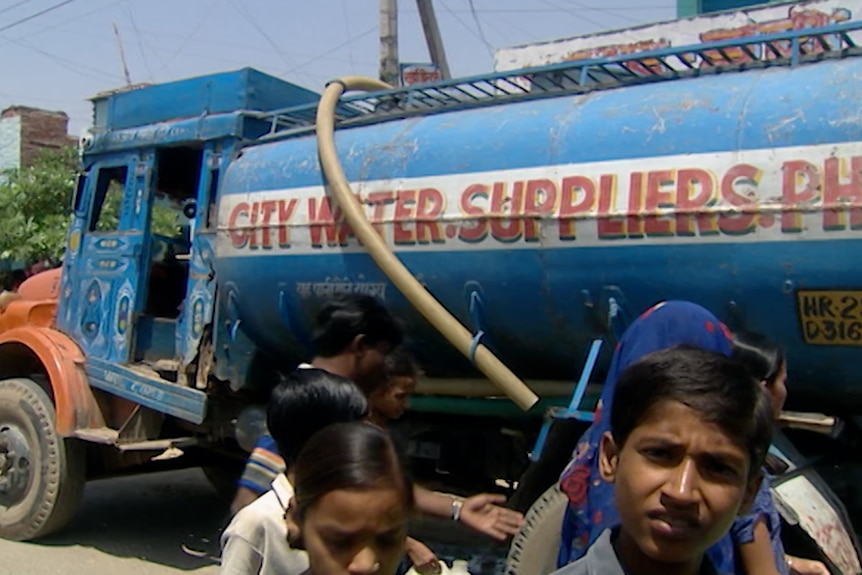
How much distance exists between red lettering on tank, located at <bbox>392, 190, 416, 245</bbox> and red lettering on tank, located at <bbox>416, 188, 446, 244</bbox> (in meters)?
0.03

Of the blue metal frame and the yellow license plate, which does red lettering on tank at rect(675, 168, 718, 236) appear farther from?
the blue metal frame

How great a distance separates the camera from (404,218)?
3891 millimetres

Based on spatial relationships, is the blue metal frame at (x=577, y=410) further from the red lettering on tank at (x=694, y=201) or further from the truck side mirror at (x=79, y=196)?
the truck side mirror at (x=79, y=196)

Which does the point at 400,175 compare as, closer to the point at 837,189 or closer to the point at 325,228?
the point at 325,228

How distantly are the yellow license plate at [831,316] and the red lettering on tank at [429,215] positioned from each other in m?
1.42

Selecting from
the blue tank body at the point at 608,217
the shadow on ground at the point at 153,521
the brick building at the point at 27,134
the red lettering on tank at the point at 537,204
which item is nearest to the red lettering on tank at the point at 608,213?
the blue tank body at the point at 608,217

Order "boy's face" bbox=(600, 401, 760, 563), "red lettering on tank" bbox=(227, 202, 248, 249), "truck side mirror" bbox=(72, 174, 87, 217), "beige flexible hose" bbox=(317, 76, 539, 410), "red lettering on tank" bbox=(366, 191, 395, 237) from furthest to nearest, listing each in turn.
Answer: "truck side mirror" bbox=(72, 174, 87, 217)
"red lettering on tank" bbox=(227, 202, 248, 249)
"red lettering on tank" bbox=(366, 191, 395, 237)
"beige flexible hose" bbox=(317, 76, 539, 410)
"boy's face" bbox=(600, 401, 760, 563)

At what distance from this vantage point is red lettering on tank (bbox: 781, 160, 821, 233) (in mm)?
2945

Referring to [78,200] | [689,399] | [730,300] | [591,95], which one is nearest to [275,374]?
[78,200]

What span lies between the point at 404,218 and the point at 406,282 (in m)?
0.30

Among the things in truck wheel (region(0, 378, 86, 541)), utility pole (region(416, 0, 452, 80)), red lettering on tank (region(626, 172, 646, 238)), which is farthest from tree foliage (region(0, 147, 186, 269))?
red lettering on tank (region(626, 172, 646, 238))

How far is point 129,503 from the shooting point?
6641mm

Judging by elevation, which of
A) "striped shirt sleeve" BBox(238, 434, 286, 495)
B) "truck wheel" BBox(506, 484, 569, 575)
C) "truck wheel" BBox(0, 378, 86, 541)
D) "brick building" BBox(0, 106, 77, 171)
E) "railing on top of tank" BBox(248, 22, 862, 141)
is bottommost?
"truck wheel" BBox(0, 378, 86, 541)

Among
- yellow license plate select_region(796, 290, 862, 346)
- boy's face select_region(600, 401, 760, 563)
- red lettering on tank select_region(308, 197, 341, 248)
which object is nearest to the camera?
boy's face select_region(600, 401, 760, 563)
